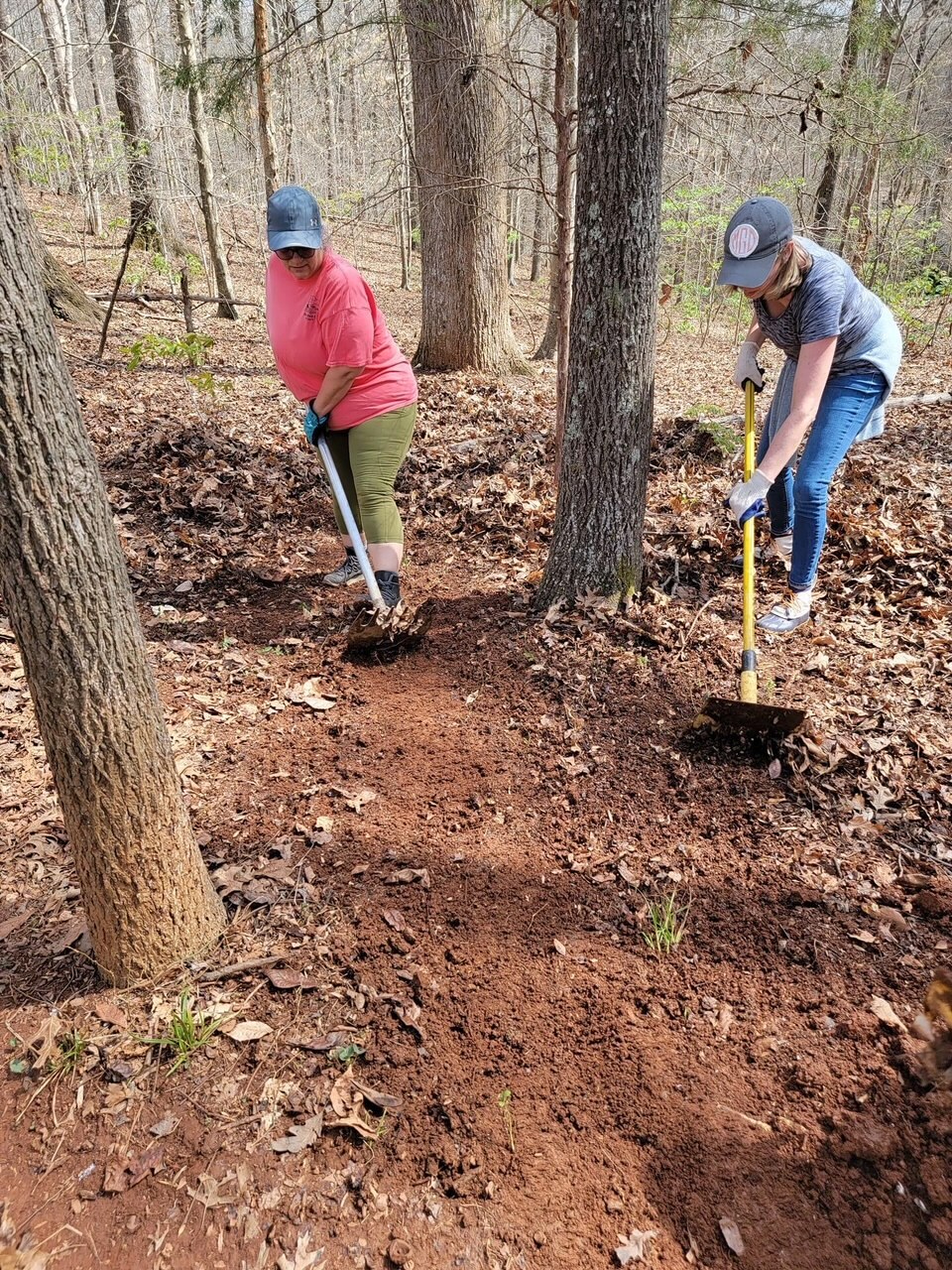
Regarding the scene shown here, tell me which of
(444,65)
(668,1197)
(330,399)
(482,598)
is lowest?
(668,1197)

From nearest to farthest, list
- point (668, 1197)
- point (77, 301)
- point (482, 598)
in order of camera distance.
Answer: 1. point (668, 1197)
2. point (482, 598)
3. point (77, 301)

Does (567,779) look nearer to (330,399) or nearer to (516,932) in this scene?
(516,932)

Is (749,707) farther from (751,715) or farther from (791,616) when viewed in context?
(791,616)

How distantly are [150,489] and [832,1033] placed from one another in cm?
557

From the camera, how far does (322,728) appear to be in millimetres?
3496

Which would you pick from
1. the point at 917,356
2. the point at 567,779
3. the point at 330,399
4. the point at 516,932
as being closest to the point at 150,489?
the point at 330,399

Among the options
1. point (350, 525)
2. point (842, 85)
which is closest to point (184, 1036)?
point (350, 525)

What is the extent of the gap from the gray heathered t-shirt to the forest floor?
128 cm

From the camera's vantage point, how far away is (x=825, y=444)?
3.49 meters

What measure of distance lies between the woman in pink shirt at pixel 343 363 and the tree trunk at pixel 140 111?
7694mm

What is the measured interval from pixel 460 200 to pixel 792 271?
16.4ft

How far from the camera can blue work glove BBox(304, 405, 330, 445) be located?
4030mm

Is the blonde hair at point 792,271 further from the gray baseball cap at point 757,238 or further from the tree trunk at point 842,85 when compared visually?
the tree trunk at point 842,85

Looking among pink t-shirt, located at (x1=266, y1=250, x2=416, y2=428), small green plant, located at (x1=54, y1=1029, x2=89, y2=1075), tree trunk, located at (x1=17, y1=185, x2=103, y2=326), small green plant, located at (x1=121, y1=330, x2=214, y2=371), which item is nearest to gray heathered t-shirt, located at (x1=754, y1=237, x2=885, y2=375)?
pink t-shirt, located at (x1=266, y1=250, x2=416, y2=428)
